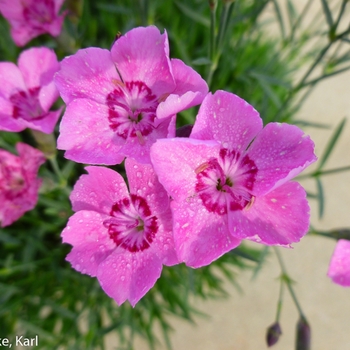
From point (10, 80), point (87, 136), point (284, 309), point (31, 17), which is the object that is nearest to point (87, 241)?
point (87, 136)

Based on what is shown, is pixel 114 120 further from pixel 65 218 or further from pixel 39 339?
pixel 39 339

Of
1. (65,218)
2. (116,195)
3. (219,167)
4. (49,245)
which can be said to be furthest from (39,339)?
(219,167)

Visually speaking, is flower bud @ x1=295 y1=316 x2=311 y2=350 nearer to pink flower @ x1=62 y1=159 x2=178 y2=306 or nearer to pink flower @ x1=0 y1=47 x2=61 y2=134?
pink flower @ x1=62 y1=159 x2=178 y2=306

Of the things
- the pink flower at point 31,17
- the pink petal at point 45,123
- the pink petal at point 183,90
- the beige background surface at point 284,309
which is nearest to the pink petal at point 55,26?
the pink flower at point 31,17

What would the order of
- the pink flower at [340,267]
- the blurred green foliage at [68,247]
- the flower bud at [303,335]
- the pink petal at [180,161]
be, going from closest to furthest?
1. the pink petal at [180,161]
2. the pink flower at [340,267]
3. the flower bud at [303,335]
4. the blurred green foliage at [68,247]

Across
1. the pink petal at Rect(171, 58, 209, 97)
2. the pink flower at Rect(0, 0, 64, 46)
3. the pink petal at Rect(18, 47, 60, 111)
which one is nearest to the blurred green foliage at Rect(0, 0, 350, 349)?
the pink flower at Rect(0, 0, 64, 46)

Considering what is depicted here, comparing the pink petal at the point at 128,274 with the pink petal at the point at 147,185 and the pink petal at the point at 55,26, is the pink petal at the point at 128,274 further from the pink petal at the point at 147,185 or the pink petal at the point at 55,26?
the pink petal at the point at 55,26

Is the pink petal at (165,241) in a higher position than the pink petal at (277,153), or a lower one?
lower
